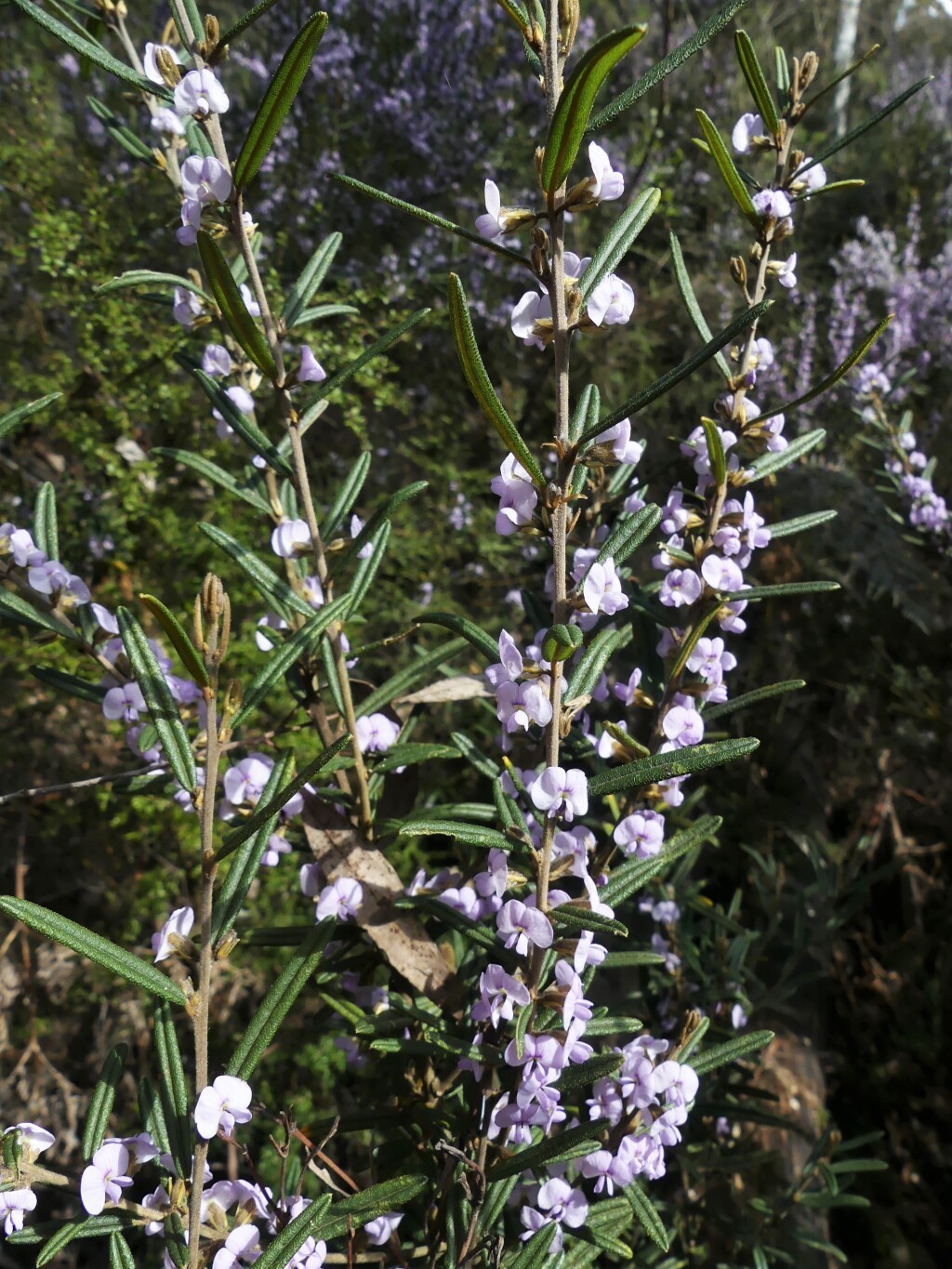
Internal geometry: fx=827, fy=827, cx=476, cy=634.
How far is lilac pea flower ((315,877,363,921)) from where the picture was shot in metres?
0.58

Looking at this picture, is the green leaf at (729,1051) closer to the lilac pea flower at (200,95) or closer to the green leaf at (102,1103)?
the green leaf at (102,1103)

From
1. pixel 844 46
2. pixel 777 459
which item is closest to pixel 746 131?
pixel 777 459

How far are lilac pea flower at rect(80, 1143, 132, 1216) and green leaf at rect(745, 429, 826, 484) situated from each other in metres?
0.57

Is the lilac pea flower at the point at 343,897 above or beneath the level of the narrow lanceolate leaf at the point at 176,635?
beneath

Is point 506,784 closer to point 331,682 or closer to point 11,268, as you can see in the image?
point 331,682

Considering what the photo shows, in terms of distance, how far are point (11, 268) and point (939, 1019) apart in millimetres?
2651

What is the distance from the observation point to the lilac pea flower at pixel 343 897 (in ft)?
1.90

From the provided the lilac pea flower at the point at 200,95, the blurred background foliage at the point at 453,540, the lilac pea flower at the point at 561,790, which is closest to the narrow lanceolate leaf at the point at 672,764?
the lilac pea flower at the point at 561,790

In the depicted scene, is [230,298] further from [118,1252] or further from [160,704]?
[118,1252]

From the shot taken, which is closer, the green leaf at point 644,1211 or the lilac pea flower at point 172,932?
the lilac pea flower at point 172,932

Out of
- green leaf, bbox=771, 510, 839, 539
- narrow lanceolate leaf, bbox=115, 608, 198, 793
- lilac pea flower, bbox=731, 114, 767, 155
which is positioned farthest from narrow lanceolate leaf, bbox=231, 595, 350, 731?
lilac pea flower, bbox=731, 114, 767, 155

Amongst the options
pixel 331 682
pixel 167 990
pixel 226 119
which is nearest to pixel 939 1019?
pixel 331 682

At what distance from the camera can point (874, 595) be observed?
190 centimetres

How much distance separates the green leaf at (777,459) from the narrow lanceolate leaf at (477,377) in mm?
278
